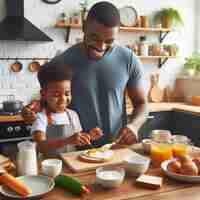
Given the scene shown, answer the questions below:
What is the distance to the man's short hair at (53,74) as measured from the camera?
1692 millimetres

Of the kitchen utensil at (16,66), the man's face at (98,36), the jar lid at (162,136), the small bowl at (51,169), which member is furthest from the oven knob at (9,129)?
the small bowl at (51,169)

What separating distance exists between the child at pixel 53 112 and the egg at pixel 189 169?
542 millimetres

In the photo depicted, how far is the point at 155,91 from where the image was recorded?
402 centimetres

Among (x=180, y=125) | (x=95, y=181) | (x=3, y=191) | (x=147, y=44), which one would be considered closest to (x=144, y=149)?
(x=95, y=181)

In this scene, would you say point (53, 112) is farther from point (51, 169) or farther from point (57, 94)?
point (51, 169)

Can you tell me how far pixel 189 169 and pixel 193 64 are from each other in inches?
115

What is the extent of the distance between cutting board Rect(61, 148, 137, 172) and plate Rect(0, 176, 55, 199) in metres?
0.21

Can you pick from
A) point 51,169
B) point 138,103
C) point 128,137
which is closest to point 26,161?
point 51,169

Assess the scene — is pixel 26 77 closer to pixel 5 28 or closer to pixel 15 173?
pixel 5 28

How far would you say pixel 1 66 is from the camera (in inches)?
132

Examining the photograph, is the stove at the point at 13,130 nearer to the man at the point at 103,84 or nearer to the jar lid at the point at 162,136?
the man at the point at 103,84

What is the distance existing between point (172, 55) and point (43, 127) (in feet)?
8.75

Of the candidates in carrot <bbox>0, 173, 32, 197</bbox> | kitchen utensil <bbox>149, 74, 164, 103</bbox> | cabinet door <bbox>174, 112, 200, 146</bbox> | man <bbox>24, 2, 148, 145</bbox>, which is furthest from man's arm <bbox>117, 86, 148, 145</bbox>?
kitchen utensil <bbox>149, 74, 164, 103</bbox>

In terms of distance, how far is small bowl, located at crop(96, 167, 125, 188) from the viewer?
3.98 ft
